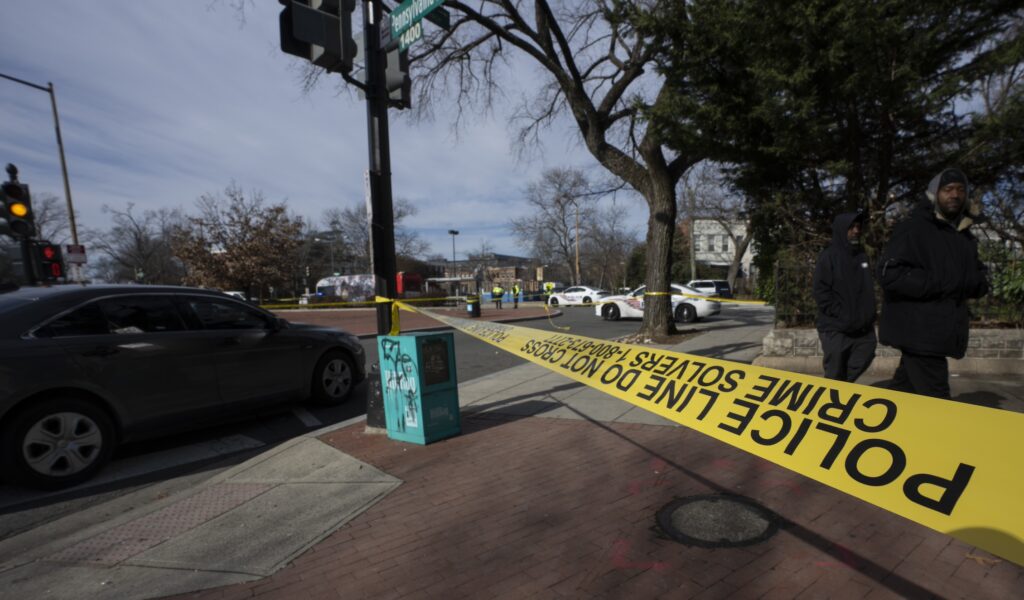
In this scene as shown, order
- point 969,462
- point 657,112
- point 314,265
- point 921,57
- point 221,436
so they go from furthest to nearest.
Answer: point 314,265
point 657,112
point 921,57
point 221,436
point 969,462

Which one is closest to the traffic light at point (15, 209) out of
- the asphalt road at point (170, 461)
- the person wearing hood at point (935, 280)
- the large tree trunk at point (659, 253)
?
the asphalt road at point (170, 461)

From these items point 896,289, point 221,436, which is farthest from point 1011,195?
point 221,436

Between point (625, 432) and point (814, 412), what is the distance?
285 centimetres

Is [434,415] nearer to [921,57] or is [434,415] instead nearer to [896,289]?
[896,289]

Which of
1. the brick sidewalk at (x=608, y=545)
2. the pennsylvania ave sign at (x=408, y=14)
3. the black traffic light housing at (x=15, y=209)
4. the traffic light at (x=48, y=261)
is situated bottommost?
the brick sidewalk at (x=608, y=545)

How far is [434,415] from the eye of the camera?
172 inches

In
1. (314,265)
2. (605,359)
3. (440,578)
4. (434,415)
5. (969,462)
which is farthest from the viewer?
(314,265)

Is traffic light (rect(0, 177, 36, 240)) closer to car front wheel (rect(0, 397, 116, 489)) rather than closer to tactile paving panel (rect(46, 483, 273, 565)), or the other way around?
car front wheel (rect(0, 397, 116, 489))

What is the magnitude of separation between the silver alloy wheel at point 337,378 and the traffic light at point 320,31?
3535 millimetres

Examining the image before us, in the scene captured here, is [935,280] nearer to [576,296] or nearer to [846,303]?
[846,303]

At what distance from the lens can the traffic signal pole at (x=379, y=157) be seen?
4.59 metres

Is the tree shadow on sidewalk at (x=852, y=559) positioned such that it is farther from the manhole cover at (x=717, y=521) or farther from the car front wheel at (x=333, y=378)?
the car front wheel at (x=333, y=378)

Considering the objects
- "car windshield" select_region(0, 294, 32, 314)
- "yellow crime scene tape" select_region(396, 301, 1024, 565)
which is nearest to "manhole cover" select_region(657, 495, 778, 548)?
"yellow crime scene tape" select_region(396, 301, 1024, 565)

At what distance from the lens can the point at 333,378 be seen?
620 cm
